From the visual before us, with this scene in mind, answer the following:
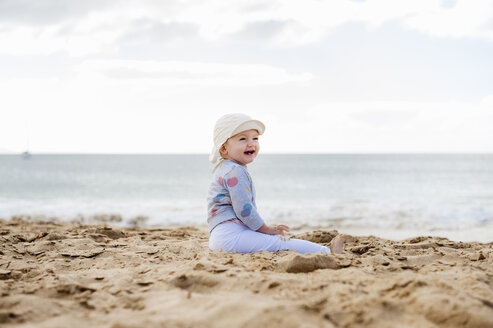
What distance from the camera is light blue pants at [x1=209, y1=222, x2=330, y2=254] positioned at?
131 inches

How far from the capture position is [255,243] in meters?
3.33

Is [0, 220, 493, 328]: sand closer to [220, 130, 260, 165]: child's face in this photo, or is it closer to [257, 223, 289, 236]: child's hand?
[257, 223, 289, 236]: child's hand

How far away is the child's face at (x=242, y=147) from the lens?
3475mm

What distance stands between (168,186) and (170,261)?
23784 mm

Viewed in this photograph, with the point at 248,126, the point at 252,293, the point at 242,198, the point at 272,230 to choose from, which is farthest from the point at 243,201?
the point at 252,293

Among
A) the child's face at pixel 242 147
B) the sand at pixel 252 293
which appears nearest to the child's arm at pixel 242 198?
the child's face at pixel 242 147

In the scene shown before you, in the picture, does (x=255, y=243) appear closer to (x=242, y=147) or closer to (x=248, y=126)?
(x=242, y=147)

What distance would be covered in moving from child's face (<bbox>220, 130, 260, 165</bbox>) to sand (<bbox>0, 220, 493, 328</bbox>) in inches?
34.3

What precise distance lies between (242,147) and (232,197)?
1.53 feet

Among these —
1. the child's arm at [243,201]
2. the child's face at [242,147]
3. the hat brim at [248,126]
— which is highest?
the hat brim at [248,126]

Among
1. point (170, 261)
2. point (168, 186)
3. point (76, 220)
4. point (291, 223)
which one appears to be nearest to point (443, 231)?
point (291, 223)

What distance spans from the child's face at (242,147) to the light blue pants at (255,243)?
613 millimetres

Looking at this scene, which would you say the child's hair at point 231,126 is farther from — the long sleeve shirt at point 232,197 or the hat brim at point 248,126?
the long sleeve shirt at point 232,197

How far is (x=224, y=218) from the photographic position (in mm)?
3479
